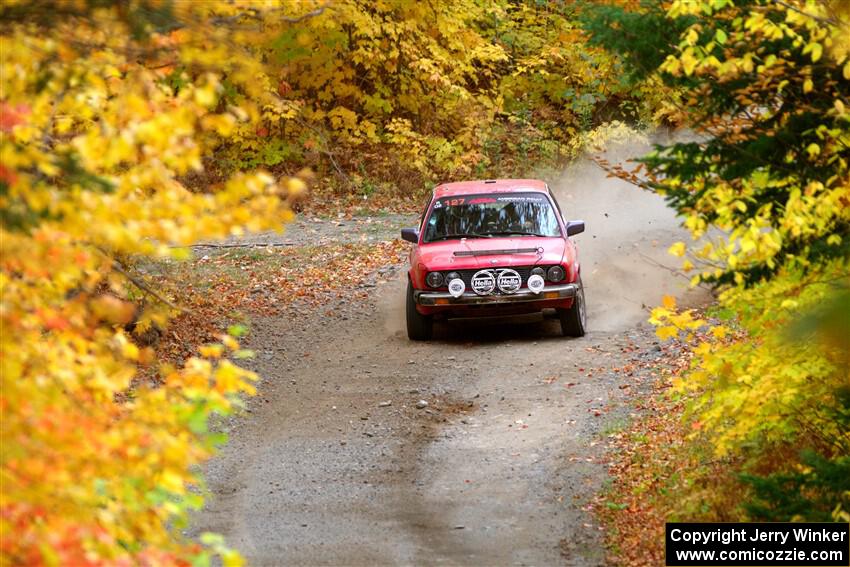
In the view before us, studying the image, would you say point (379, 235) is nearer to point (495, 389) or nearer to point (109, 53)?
point (495, 389)

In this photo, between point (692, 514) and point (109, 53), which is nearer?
point (109, 53)

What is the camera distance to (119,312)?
432 cm

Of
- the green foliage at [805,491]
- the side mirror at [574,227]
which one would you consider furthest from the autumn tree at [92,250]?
the side mirror at [574,227]

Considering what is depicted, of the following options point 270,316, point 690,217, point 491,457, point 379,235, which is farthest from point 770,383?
point 379,235

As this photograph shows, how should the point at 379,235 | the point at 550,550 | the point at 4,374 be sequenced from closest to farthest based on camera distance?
the point at 4,374, the point at 550,550, the point at 379,235

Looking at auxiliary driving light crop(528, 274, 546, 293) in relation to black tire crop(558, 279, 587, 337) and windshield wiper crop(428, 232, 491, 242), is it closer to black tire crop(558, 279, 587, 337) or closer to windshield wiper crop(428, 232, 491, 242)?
black tire crop(558, 279, 587, 337)

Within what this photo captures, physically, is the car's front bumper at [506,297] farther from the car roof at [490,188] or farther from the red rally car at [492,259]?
the car roof at [490,188]

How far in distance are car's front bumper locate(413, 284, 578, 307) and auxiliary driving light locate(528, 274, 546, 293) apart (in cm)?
4

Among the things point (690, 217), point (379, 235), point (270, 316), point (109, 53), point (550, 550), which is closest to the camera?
point (109, 53)

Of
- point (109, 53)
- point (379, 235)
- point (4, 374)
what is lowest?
point (379, 235)

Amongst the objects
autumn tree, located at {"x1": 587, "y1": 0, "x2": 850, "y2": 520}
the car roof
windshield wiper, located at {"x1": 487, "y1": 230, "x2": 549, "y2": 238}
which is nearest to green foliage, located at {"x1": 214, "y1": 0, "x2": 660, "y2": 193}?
the car roof

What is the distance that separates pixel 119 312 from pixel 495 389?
800 centimetres

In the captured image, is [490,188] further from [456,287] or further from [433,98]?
[433,98]

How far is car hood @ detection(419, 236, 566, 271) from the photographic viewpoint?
1324cm
